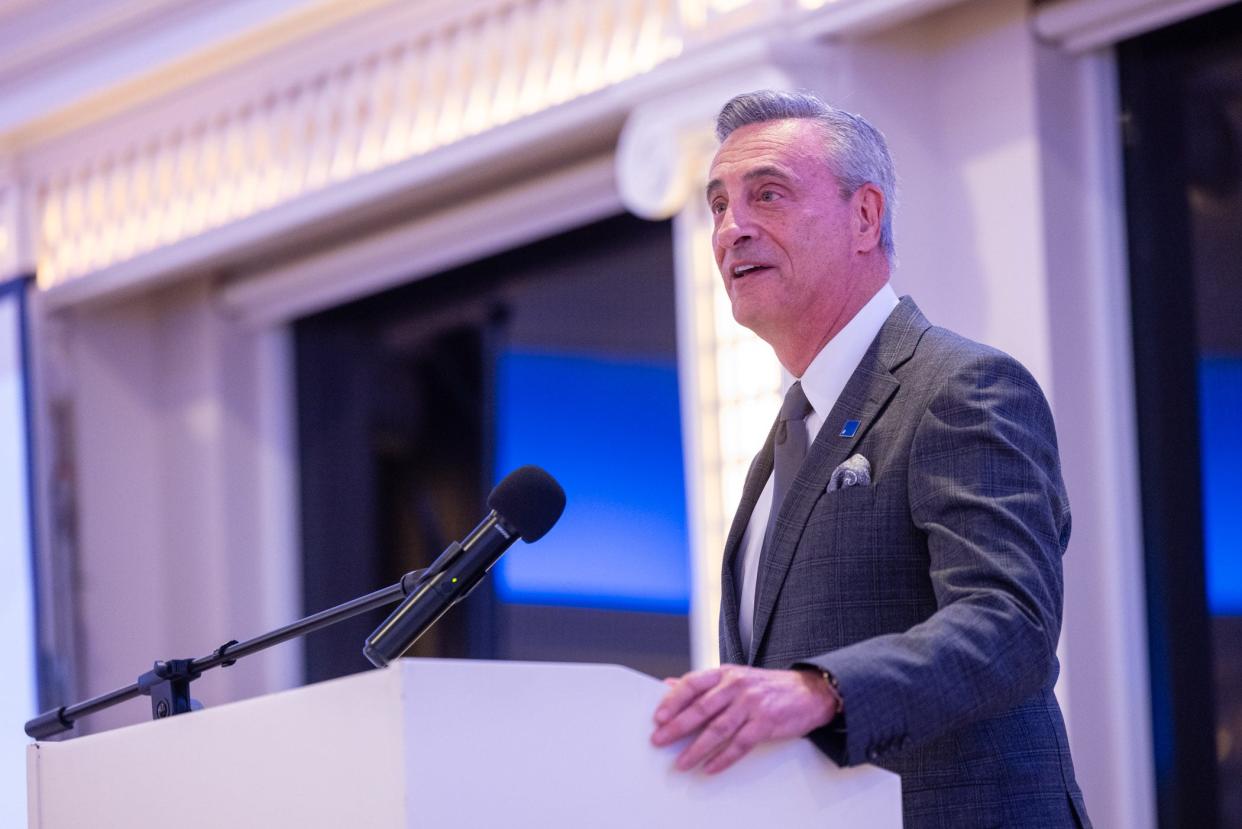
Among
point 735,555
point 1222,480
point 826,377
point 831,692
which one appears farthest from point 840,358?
point 1222,480

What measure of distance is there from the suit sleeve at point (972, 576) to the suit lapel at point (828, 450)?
0.10m

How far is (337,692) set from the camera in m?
1.46

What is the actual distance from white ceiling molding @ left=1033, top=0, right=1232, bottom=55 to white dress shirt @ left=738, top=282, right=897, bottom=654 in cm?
167

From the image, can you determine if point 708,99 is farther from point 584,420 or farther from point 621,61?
point 584,420

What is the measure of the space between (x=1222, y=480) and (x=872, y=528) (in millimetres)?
1886

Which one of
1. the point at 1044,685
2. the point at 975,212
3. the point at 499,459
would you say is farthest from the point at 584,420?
the point at 1044,685

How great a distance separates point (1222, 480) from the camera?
346cm

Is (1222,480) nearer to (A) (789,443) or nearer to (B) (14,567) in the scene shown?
(A) (789,443)

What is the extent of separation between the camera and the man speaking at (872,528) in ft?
5.08

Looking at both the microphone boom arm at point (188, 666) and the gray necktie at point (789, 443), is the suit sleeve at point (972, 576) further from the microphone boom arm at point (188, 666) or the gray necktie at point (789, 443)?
the microphone boom arm at point (188, 666)

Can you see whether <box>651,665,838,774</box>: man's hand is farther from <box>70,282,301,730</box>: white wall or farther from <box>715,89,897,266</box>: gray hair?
<box>70,282,301,730</box>: white wall

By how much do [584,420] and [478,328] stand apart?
1.81 ft

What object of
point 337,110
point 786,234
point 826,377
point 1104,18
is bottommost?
point 826,377

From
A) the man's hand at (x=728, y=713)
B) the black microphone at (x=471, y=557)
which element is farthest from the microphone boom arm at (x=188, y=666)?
the man's hand at (x=728, y=713)
